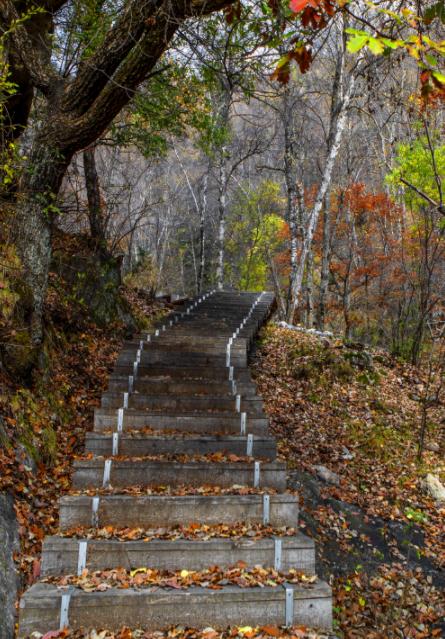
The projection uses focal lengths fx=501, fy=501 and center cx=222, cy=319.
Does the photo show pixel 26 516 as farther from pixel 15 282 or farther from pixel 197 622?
pixel 15 282

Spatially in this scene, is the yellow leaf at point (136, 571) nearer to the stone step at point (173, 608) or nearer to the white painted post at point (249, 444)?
the stone step at point (173, 608)

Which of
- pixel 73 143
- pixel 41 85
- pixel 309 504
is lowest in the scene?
pixel 309 504

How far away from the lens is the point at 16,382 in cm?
550

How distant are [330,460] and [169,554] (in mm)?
4137

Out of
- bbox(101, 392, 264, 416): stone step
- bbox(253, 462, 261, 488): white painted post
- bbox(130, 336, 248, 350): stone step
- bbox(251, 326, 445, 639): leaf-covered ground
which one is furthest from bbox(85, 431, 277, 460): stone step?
bbox(130, 336, 248, 350): stone step

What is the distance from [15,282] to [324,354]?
6663 millimetres

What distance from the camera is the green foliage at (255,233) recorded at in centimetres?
2139

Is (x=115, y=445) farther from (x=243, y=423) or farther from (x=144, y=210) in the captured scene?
(x=144, y=210)

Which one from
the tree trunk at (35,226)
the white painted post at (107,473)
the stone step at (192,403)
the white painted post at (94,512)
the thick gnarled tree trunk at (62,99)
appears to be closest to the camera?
the white painted post at (94,512)

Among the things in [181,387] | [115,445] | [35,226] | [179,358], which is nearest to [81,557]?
[115,445]

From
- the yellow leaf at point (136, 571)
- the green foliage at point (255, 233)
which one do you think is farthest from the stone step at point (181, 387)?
the green foliage at point (255, 233)

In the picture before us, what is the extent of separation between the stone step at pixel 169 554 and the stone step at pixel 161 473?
80cm

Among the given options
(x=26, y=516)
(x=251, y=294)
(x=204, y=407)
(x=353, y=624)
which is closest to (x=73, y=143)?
(x=204, y=407)

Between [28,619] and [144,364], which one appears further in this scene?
[144,364]
